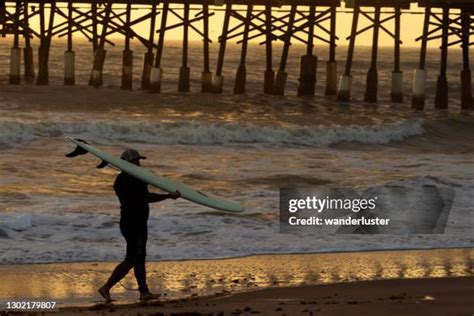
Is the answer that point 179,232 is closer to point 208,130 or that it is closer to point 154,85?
point 208,130

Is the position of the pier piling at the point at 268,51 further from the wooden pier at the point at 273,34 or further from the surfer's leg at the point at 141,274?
the surfer's leg at the point at 141,274

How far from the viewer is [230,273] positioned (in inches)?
440

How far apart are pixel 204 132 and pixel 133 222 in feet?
50.4

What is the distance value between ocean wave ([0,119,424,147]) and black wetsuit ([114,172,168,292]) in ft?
42.4

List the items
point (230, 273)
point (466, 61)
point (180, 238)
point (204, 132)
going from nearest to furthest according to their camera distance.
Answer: point (230, 273) < point (180, 238) < point (204, 132) < point (466, 61)

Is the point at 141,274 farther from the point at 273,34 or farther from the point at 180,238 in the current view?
the point at 273,34

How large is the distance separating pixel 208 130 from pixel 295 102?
28.0ft

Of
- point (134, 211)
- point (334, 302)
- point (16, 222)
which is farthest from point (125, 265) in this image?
point (16, 222)

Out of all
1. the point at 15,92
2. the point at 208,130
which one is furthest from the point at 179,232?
the point at 15,92

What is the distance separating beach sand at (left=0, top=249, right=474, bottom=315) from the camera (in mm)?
9539

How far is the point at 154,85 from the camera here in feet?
109

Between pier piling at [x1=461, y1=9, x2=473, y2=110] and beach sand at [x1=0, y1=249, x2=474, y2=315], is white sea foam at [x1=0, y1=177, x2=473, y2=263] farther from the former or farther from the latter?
pier piling at [x1=461, y1=9, x2=473, y2=110]

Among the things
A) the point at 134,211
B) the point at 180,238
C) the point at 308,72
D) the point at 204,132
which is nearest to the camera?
the point at 134,211

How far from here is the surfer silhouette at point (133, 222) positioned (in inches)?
384
